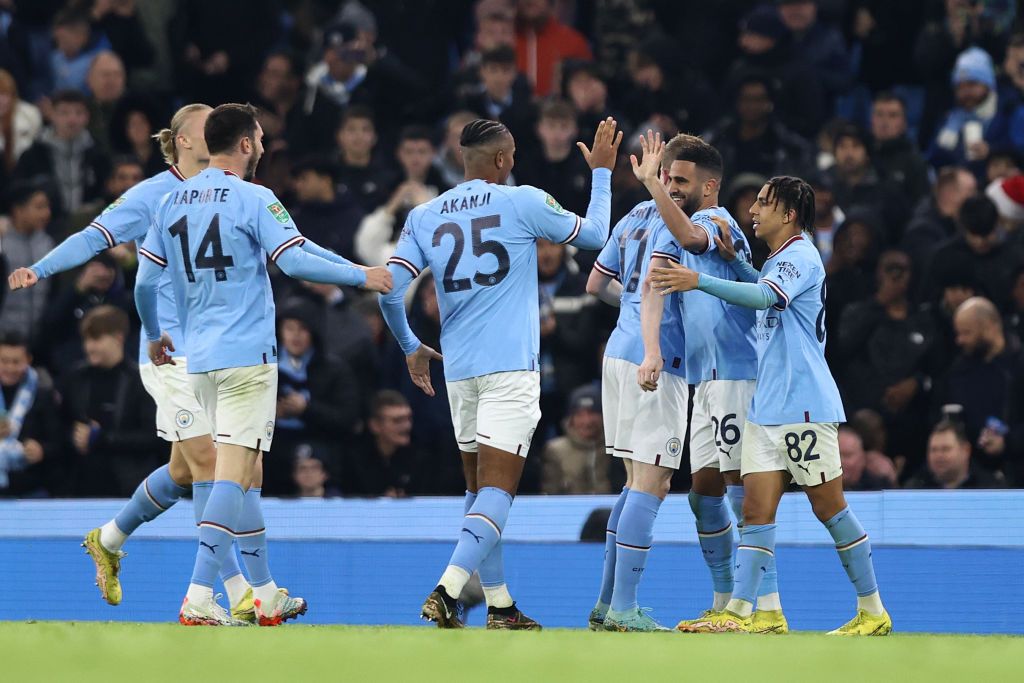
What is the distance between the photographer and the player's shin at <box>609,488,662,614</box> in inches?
339

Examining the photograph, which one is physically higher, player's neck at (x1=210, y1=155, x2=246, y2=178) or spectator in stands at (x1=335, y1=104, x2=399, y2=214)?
spectator in stands at (x1=335, y1=104, x2=399, y2=214)

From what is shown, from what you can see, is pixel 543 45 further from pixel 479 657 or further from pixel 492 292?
pixel 479 657

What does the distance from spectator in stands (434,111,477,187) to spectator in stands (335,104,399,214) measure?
0.49m

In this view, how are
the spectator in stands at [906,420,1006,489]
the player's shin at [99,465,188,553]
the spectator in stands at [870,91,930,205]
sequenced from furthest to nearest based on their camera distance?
the spectator in stands at [870,91,930,205]
the spectator in stands at [906,420,1006,489]
the player's shin at [99,465,188,553]

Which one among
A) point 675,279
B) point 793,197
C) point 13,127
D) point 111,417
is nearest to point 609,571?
point 675,279

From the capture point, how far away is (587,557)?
1116 centimetres

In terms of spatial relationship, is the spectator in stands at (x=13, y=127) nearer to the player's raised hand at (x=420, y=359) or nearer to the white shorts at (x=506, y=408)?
the player's raised hand at (x=420, y=359)

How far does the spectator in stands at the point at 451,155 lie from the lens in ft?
49.4

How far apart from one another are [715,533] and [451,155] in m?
6.73

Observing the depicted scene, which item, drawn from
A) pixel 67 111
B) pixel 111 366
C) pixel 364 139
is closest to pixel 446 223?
pixel 111 366

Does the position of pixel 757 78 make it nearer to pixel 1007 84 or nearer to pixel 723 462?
pixel 1007 84

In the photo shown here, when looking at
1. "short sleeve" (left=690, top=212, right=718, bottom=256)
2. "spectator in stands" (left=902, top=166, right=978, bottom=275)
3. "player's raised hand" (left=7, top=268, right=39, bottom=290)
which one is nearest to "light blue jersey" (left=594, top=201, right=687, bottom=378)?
"short sleeve" (left=690, top=212, right=718, bottom=256)

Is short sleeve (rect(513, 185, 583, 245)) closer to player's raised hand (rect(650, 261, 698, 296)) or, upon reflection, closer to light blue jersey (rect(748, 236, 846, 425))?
player's raised hand (rect(650, 261, 698, 296))

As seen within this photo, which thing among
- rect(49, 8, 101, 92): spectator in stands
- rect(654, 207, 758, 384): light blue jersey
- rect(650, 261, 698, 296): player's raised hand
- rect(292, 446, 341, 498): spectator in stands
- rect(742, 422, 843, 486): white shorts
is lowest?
rect(292, 446, 341, 498): spectator in stands
